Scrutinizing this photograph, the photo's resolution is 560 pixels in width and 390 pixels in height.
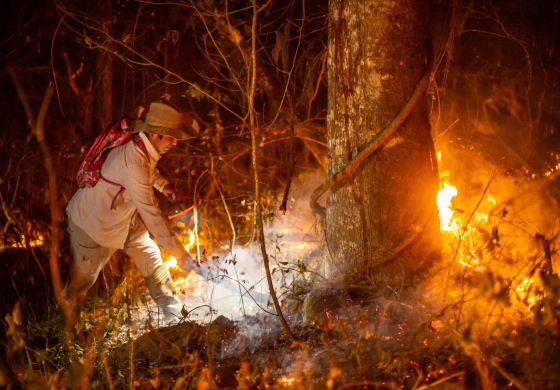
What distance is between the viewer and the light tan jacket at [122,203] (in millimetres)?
4387

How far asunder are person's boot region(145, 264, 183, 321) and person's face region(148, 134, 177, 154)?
1363 millimetres

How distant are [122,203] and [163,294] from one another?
3.50 ft

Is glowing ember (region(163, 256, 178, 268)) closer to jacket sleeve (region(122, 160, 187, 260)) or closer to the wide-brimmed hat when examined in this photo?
jacket sleeve (region(122, 160, 187, 260))

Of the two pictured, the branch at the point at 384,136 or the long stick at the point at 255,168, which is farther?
the branch at the point at 384,136

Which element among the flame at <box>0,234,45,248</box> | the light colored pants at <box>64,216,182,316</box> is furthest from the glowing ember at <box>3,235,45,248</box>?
the light colored pants at <box>64,216,182,316</box>

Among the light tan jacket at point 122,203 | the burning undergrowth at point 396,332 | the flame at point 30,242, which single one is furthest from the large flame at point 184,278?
the flame at point 30,242

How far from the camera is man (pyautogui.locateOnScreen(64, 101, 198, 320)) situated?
4.37m

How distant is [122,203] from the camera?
4656mm

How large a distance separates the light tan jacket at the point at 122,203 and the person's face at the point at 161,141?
4 cm

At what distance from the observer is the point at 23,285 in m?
5.59

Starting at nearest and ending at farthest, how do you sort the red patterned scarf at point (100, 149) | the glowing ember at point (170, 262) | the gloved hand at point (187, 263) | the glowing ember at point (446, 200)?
the red patterned scarf at point (100, 149)
the gloved hand at point (187, 263)
the glowing ember at point (446, 200)
the glowing ember at point (170, 262)

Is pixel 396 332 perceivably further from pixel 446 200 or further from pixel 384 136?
pixel 446 200

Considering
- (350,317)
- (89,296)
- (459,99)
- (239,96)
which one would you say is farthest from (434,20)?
(89,296)

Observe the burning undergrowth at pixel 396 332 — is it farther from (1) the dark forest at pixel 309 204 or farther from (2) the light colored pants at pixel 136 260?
(2) the light colored pants at pixel 136 260
